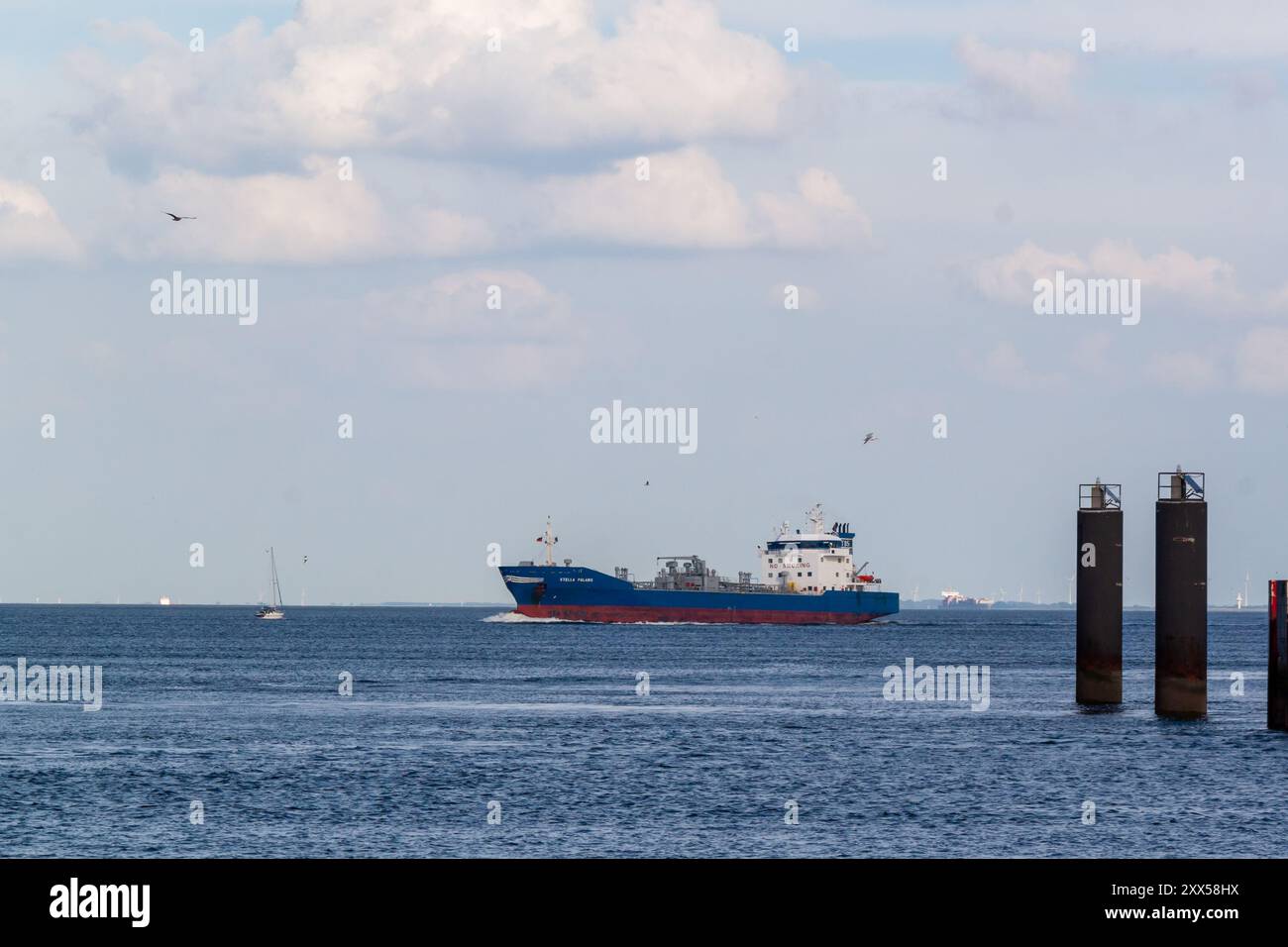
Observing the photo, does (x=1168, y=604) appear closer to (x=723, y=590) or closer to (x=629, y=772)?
(x=629, y=772)

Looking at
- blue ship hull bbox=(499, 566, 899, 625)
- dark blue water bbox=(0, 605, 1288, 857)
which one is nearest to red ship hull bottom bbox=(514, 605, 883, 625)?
blue ship hull bbox=(499, 566, 899, 625)

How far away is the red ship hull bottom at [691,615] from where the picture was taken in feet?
560

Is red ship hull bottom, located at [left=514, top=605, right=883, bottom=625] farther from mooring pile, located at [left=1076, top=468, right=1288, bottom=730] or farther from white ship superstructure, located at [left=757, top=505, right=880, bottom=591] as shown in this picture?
mooring pile, located at [left=1076, top=468, right=1288, bottom=730]

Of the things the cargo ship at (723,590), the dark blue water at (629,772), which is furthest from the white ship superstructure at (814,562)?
the dark blue water at (629,772)

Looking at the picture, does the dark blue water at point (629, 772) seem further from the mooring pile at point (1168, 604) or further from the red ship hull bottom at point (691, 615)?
the red ship hull bottom at point (691, 615)

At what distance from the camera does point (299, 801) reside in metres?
36.2

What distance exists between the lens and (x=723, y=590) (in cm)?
17438

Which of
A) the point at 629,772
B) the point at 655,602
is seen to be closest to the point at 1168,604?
the point at 629,772

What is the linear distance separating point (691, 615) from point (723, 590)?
4855mm

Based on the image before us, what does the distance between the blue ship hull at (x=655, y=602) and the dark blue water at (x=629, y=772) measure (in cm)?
8828

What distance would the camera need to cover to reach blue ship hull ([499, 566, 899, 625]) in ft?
560

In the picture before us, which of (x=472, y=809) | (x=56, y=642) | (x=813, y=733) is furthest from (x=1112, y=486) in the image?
(x=56, y=642)
